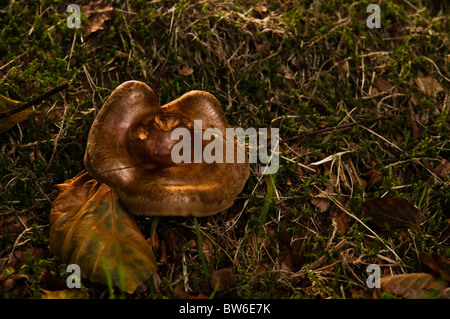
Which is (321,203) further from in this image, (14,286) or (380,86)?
(14,286)

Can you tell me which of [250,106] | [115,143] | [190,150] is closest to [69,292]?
[115,143]

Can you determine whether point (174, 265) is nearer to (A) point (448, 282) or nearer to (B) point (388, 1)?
(A) point (448, 282)

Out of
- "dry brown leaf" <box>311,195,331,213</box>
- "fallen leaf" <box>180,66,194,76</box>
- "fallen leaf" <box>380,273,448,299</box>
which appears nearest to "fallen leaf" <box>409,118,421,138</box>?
"dry brown leaf" <box>311,195,331,213</box>

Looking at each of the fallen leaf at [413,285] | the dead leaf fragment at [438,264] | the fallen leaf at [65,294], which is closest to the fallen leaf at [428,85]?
the dead leaf fragment at [438,264]

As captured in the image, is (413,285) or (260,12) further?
(260,12)

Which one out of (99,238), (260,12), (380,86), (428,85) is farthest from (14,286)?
(428,85)

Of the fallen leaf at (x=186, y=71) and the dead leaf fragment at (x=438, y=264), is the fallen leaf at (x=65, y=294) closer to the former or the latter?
the fallen leaf at (x=186, y=71)
